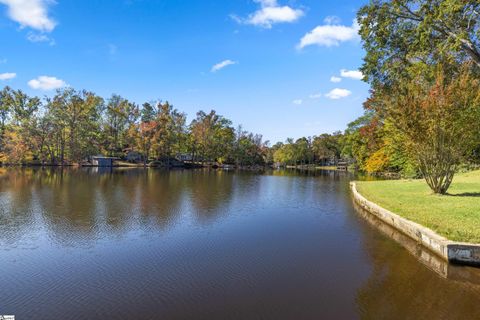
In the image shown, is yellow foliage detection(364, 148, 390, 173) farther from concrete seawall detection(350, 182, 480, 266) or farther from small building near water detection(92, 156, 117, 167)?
small building near water detection(92, 156, 117, 167)

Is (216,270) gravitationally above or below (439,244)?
below

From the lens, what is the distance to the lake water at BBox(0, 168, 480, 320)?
5773mm

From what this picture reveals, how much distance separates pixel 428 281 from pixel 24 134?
6696 centimetres

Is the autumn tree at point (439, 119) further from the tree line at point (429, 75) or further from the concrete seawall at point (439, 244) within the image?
the concrete seawall at point (439, 244)

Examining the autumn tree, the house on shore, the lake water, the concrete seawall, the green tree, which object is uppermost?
the green tree

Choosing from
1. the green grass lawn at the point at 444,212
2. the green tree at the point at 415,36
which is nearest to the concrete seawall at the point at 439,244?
the green grass lawn at the point at 444,212

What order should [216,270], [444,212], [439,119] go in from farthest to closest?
[439,119] < [444,212] < [216,270]

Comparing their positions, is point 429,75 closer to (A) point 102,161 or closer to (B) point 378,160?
(B) point 378,160

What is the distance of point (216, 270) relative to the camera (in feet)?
25.2

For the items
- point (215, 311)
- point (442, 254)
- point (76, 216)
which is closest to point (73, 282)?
point (215, 311)

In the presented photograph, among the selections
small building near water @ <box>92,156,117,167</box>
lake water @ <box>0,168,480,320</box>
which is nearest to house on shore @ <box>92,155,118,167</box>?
small building near water @ <box>92,156,117,167</box>

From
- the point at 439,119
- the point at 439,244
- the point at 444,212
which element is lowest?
the point at 439,244

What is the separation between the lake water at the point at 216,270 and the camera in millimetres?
5773

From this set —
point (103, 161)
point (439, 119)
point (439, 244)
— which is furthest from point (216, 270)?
point (103, 161)
